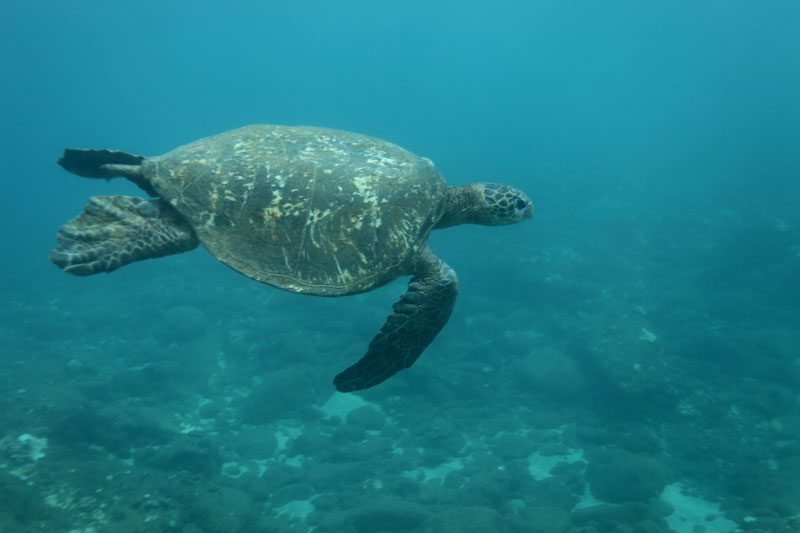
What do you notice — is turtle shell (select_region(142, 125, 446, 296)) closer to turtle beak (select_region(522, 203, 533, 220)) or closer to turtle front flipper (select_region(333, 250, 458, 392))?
turtle front flipper (select_region(333, 250, 458, 392))

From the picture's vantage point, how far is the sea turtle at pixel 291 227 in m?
5.17

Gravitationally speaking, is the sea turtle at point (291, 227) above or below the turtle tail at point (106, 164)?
below

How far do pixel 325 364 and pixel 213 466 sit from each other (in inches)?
182

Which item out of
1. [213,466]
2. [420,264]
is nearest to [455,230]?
[213,466]

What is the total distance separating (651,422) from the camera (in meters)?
12.7

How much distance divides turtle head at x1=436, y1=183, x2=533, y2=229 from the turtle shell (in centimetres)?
144

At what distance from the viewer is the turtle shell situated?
5180 mm

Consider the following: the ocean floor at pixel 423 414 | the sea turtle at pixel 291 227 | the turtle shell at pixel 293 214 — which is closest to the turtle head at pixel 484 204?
the sea turtle at pixel 291 227

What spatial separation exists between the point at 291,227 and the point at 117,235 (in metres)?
2.10

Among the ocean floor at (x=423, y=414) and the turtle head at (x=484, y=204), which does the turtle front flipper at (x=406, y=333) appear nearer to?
the turtle head at (x=484, y=204)

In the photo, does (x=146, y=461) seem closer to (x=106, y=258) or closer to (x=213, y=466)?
(x=213, y=466)

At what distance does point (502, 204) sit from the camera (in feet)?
22.5

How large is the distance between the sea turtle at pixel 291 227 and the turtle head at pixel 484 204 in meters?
1.25

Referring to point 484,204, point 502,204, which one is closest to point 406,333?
point 484,204
